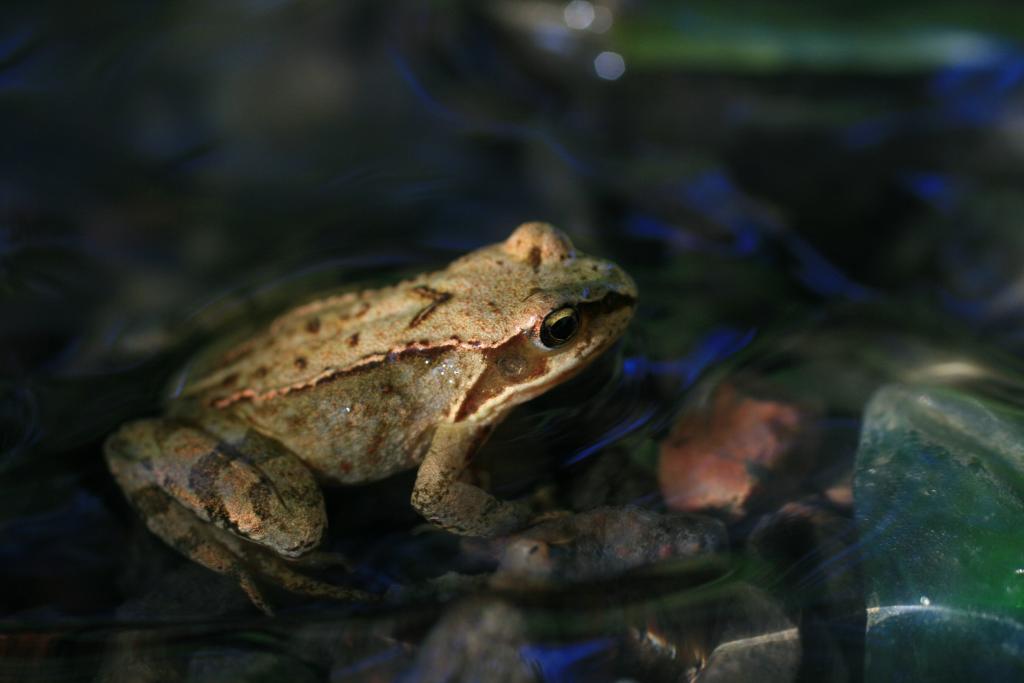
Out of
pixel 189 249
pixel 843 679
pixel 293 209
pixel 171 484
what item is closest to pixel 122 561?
pixel 171 484

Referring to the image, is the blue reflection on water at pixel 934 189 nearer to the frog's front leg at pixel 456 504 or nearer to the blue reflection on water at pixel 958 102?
the blue reflection on water at pixel 958 102

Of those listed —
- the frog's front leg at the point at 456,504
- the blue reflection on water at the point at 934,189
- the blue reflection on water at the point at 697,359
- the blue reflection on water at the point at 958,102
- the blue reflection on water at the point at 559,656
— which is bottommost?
the blue reflection on water at the point at 559,656

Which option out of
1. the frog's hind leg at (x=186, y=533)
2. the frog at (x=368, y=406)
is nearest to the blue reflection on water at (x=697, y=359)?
the frog at (x=368, y=406)

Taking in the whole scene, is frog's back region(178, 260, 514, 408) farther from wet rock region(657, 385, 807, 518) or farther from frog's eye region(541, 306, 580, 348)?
wet rock region(657, 385, 807, 518)

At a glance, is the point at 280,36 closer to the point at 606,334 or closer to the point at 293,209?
the point at 293,209

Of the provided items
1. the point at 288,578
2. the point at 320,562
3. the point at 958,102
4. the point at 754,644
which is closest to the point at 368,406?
the point at 320,562

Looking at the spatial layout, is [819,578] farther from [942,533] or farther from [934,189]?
[934,189]

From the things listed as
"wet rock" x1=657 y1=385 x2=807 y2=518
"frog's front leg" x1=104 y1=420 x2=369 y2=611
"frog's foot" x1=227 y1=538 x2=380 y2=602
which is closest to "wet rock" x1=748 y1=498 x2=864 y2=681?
"wet rock" x1=657 y1=385 x2=807 y2=518
